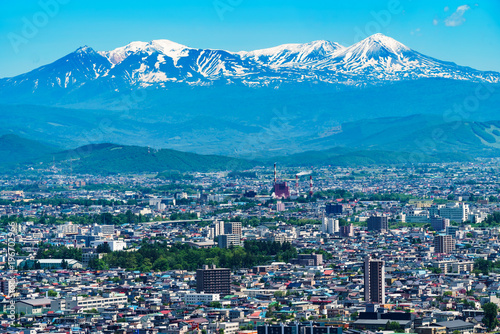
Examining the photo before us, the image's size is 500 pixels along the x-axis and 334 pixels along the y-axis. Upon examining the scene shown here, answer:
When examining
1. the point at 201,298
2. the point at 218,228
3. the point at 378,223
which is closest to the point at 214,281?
the point at 201,298

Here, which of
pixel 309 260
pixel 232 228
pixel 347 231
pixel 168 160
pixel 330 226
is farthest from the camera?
pixel 168 160

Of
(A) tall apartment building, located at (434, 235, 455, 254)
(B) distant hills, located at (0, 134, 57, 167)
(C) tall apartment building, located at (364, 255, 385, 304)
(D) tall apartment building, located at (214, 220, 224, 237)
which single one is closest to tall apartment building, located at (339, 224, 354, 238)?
(D) tall apartment building, located at (214, 220, 224, 237)

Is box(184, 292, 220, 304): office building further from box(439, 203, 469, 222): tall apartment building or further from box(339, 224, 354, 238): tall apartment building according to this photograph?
box(439, 203, 469, 222): tall apartment building

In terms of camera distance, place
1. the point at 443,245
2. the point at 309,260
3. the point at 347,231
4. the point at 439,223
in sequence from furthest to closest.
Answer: the point at 439,223
the point at 347,231
the point at 443,245
the point at 309,260

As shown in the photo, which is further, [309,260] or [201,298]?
[309,260]

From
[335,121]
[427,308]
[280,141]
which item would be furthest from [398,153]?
[427,308]

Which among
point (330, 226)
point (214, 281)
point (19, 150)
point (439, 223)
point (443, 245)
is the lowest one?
point (214, 281)

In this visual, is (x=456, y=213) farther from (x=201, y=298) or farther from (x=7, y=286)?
(x=7, y=286)
